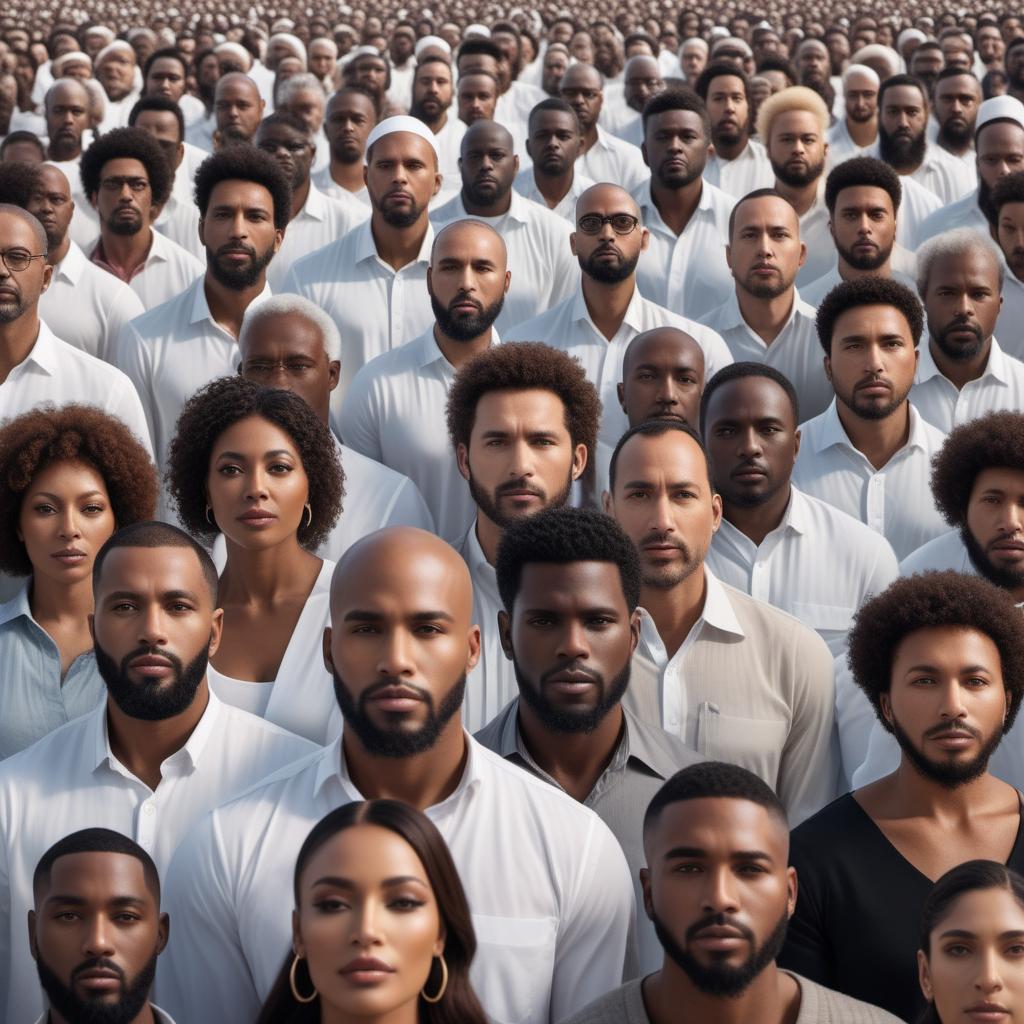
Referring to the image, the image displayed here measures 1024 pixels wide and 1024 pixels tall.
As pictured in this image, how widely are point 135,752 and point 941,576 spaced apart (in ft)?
8.67

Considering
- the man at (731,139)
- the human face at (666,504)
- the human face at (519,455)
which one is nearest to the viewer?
the human face at (666,504)

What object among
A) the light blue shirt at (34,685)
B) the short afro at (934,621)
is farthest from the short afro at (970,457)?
the light blue shirt at (34,685)

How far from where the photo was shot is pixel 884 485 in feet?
29.6

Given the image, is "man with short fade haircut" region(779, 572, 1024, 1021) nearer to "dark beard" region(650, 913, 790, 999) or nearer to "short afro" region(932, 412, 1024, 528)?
"dark beard" region(650, 913, 790, 999)

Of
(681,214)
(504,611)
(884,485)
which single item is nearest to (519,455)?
(504,611)

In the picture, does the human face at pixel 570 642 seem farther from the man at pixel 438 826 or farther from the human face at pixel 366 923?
the human face at pixel 366 923

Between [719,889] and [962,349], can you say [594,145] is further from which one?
[719,889]

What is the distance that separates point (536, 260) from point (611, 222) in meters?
1.68

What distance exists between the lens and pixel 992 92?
1900cm

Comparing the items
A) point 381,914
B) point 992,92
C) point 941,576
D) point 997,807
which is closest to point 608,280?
point 941,576

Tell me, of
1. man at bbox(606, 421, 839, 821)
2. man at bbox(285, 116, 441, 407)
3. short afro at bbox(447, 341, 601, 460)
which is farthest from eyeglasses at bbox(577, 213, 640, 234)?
man at bbox(606, 421, 839, 821)

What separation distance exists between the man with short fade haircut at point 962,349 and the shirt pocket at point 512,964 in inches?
197

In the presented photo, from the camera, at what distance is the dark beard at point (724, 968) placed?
5.02 m

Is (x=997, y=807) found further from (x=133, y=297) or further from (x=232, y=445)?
(x=133, y=297)
